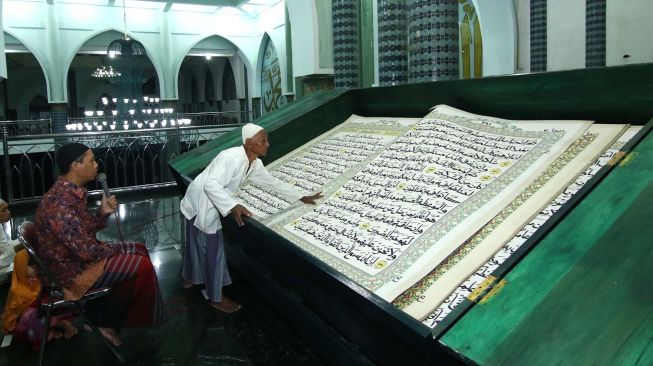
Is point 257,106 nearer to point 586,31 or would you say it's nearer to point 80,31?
point 80,31

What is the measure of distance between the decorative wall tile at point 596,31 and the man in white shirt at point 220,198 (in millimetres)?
5051

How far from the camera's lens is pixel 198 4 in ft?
49.5

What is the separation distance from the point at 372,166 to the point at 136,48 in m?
12.2

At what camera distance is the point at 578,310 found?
95 cm

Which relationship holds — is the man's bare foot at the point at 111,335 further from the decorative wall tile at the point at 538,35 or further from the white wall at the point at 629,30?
the decorative wall tile at the point at 538,35

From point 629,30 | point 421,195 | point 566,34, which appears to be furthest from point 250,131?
point 566,34

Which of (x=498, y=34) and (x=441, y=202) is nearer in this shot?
(x=441, y=202)

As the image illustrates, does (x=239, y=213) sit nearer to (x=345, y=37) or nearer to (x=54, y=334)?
(x=54, y=334)

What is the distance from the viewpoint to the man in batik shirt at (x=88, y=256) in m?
2.15

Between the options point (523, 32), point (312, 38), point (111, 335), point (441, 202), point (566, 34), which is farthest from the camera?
Answer: point (523, 32)

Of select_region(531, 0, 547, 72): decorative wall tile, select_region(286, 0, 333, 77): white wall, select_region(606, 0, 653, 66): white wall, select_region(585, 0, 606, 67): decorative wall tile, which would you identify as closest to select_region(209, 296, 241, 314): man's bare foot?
select_region(286, 0, 333, 77): white wall

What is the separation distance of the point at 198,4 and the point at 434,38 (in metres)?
13.2

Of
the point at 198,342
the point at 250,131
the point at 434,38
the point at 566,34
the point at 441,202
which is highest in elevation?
the point at 566,34

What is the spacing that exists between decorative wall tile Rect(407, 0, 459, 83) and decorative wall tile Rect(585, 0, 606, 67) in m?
3.42
